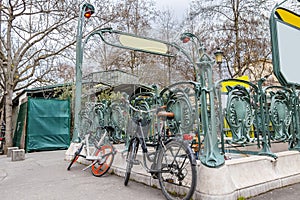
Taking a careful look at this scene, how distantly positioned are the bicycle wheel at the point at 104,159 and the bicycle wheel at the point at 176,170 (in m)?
1.60

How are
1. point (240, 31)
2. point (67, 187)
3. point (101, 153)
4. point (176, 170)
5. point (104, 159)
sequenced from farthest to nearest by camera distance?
point (240, 31) < point (101, 153) < point (104, 159) < point (67, 187) < point (176, 170)

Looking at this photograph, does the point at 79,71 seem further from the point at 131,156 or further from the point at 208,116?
the point at 208,116

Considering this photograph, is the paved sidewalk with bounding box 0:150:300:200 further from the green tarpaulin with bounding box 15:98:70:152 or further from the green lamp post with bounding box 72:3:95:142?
the green tarpaulin with bounding box 15:98:70:152

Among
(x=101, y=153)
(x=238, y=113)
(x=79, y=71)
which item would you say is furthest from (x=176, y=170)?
(x=79, y=71)

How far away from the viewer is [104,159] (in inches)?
178

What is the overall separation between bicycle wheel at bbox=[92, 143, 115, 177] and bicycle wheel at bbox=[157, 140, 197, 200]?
5.26 ft

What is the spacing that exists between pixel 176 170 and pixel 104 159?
198 cm

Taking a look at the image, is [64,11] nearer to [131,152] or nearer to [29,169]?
[29,169]

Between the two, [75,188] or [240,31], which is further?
[240,31]

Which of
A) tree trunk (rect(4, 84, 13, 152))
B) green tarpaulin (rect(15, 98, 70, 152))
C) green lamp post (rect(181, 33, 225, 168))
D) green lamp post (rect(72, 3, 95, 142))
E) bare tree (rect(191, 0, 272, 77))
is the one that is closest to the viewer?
green lamp post (rect(181, 33, 225, 168))

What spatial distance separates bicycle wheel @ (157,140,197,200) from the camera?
9.45 feet

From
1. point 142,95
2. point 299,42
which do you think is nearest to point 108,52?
point 142,95

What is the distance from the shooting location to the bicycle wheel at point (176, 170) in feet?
9.45

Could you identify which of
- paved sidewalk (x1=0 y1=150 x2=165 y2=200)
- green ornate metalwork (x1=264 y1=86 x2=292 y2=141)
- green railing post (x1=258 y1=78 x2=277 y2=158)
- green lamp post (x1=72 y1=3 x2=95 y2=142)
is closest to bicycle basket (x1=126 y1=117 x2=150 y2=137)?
paved sidewalk (x1=0 y1=150 x2=165 y2=200)
